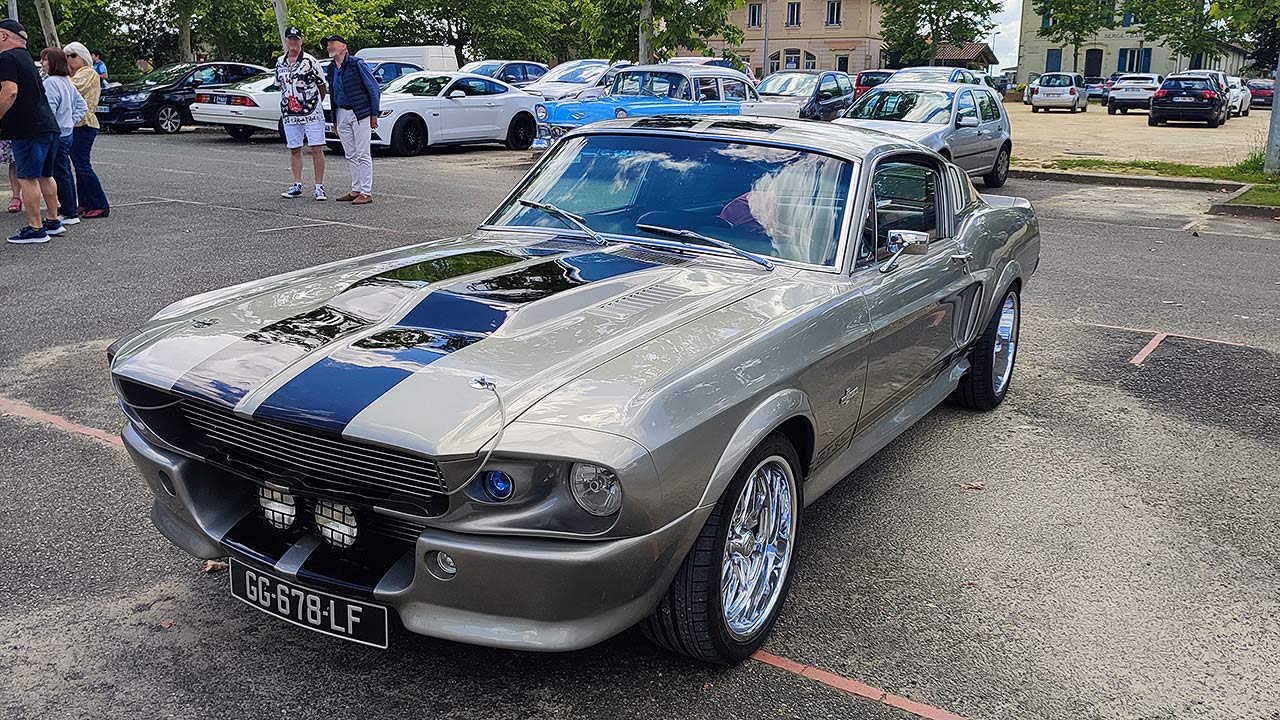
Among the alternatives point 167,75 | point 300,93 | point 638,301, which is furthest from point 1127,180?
point 167,75

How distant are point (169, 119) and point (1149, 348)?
2066cm

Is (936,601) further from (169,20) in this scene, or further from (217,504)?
(169,20)

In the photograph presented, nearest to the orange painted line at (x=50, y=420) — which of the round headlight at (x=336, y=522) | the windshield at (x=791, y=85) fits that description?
the round headlight at (x=336, y=522)

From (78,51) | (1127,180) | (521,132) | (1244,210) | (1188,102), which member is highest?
(78,51)

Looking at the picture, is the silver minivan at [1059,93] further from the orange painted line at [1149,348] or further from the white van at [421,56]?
the orange painted line at [1149,348]

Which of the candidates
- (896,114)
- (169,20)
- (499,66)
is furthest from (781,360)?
(169,20)

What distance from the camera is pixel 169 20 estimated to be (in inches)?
1641

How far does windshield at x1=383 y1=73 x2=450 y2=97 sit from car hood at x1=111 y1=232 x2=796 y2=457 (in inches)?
599

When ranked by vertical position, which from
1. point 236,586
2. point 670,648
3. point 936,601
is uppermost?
point 236,586

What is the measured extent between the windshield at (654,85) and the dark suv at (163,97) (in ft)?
29.8

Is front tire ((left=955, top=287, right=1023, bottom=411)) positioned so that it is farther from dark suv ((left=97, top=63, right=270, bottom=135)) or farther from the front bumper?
dark suv ((left=97, top=63, right=270, bottom=135))

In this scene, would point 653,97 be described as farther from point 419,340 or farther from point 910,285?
point 419,340

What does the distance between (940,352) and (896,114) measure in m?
10.4

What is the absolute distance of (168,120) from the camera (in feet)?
Answer: 72.5
